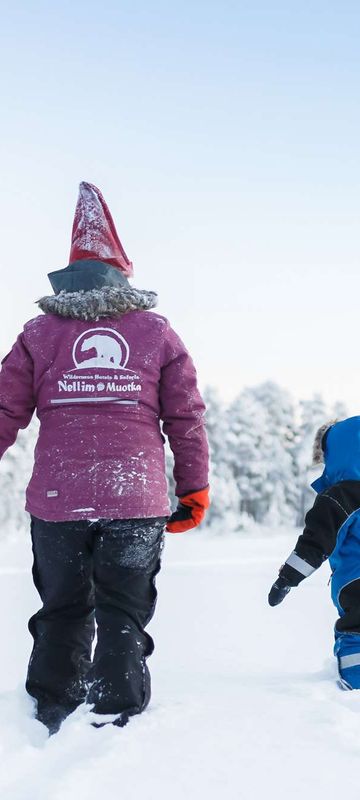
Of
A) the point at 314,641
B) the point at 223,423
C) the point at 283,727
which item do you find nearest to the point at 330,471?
the point at 283,727

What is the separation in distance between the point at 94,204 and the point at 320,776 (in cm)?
328

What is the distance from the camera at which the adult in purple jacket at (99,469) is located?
11.0 feet

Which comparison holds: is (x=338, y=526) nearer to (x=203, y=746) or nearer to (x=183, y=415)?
(x=183, y=415)

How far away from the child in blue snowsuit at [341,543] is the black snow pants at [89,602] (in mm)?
1094

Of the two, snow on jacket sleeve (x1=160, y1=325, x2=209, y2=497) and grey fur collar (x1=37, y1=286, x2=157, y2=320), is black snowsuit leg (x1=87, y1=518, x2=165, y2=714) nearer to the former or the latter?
snow on jacket sleeve (x1=160, y1=325, x2=209, y2=497)

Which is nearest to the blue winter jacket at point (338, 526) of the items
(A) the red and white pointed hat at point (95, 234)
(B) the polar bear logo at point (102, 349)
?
(B) the polar bear logo at point (102, 349)

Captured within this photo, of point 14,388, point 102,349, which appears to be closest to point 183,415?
point 102,349

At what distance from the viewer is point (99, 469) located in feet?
11.3

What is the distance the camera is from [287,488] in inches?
1948

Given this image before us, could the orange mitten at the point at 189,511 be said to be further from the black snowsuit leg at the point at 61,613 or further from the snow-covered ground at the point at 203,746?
the snow-covered ground at the point at 203,746

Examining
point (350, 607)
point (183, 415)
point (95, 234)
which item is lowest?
point (350, 607)

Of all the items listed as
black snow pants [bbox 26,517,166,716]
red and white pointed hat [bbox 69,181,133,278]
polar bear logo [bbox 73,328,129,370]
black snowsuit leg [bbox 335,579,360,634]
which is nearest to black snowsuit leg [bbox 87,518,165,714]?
black snow pants [bbox 26,517,166,716]

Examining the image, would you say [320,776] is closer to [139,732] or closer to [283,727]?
[283,727]

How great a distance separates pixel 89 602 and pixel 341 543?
62.5 inches
